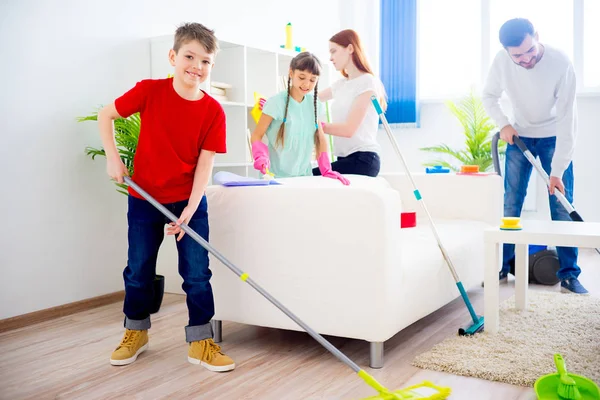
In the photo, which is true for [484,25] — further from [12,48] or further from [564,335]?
[12,48]

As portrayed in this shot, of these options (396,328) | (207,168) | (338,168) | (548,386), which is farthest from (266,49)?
(548,386)

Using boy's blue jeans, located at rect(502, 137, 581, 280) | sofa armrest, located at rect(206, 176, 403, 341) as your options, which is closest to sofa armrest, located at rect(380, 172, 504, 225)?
boy's blue jeans, located at rect(502, 137, 581, 280)

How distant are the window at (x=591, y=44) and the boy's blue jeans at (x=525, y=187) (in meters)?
1.83

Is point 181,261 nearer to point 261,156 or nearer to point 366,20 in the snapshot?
point 261,156

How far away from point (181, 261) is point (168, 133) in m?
0.47

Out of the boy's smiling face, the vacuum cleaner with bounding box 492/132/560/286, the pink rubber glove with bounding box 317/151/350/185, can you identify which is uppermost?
the boy's smiling face

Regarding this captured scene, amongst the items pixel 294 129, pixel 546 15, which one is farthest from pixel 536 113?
pixel 546 15

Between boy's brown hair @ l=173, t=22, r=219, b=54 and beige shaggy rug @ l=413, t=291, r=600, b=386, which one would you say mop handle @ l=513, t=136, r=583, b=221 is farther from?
boy's brown hair @ l=173, t=22, r=219, b=54

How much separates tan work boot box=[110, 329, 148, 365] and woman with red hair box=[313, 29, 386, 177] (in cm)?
130

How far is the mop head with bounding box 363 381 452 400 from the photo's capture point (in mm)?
1772

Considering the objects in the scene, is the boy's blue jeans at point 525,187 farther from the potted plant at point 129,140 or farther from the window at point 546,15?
the potted plant at point 129,140

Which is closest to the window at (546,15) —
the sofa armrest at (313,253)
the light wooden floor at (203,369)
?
the light wooden floor at (203,369)

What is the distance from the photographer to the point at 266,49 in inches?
161

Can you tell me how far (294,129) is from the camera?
2840mm
